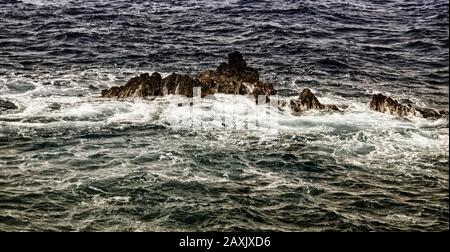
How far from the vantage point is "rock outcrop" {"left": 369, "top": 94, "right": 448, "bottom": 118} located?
2136 cm

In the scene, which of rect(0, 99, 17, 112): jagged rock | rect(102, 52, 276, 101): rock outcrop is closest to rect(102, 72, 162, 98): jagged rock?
rect(102, 52, 276, 101): rock outcrop

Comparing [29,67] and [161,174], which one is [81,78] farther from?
[161,174]

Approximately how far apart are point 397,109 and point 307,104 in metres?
3.65

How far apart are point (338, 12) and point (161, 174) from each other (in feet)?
105

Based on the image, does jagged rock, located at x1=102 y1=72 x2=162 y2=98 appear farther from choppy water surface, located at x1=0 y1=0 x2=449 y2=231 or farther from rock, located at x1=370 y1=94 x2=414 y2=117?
rock, located at x1=370 y1=94 x2=414 y2=117

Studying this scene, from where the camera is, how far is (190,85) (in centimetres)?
2317

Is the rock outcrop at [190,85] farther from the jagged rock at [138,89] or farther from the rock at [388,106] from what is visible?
the rock at [388,106]

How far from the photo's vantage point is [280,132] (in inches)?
750

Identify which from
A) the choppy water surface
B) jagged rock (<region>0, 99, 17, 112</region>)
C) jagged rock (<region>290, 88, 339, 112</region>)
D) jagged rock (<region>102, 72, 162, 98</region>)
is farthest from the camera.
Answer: jagged rock (<region>102, 72, 162, 98</region>)

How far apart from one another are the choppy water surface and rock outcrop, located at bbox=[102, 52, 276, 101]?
856 mm

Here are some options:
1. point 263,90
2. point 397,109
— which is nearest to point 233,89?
point 263,90

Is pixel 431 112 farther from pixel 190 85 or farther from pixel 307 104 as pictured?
pixel 190 85

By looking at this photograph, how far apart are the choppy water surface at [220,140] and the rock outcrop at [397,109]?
1.63 ft

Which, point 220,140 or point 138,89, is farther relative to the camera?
point 138,89
